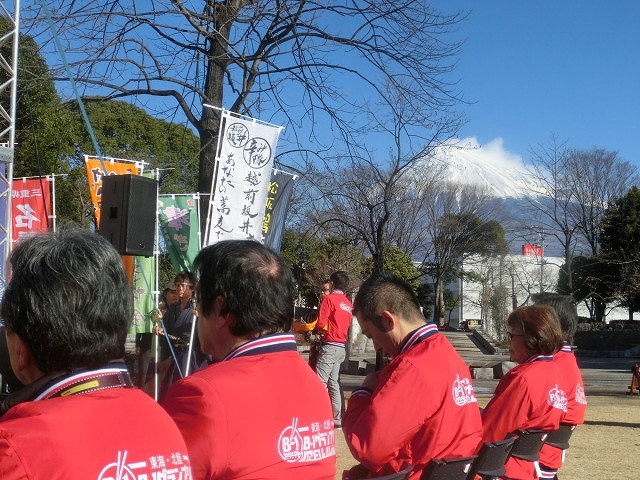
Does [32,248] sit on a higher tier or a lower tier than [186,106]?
lower

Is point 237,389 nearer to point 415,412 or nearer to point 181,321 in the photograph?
point 415,412

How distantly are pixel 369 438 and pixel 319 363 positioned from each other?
7.33m

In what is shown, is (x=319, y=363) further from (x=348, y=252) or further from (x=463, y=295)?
(x=463, y=295)

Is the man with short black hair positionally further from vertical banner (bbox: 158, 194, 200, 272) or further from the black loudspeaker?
the black loudspeaker

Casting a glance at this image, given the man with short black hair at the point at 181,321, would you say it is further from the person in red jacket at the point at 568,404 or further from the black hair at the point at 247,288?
the black hair at the point at 247,288

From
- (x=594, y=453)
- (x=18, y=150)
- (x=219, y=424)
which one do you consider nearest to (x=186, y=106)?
(x=594, y=453)

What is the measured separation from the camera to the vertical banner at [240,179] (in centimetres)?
903

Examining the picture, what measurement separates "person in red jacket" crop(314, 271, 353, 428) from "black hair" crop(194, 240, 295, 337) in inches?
310

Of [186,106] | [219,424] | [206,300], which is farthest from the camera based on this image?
[186,106]

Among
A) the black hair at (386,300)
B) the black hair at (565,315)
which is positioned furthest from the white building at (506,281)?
the black hair at (386,300)

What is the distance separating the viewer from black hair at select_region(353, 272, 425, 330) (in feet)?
12.1

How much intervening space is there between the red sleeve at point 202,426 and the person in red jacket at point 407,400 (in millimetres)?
1143

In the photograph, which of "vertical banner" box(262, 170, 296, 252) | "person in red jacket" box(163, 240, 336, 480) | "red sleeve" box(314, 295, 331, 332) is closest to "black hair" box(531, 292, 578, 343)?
"person in red jacket" box(163, 240, 336, 480)

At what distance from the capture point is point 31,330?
1751mm
